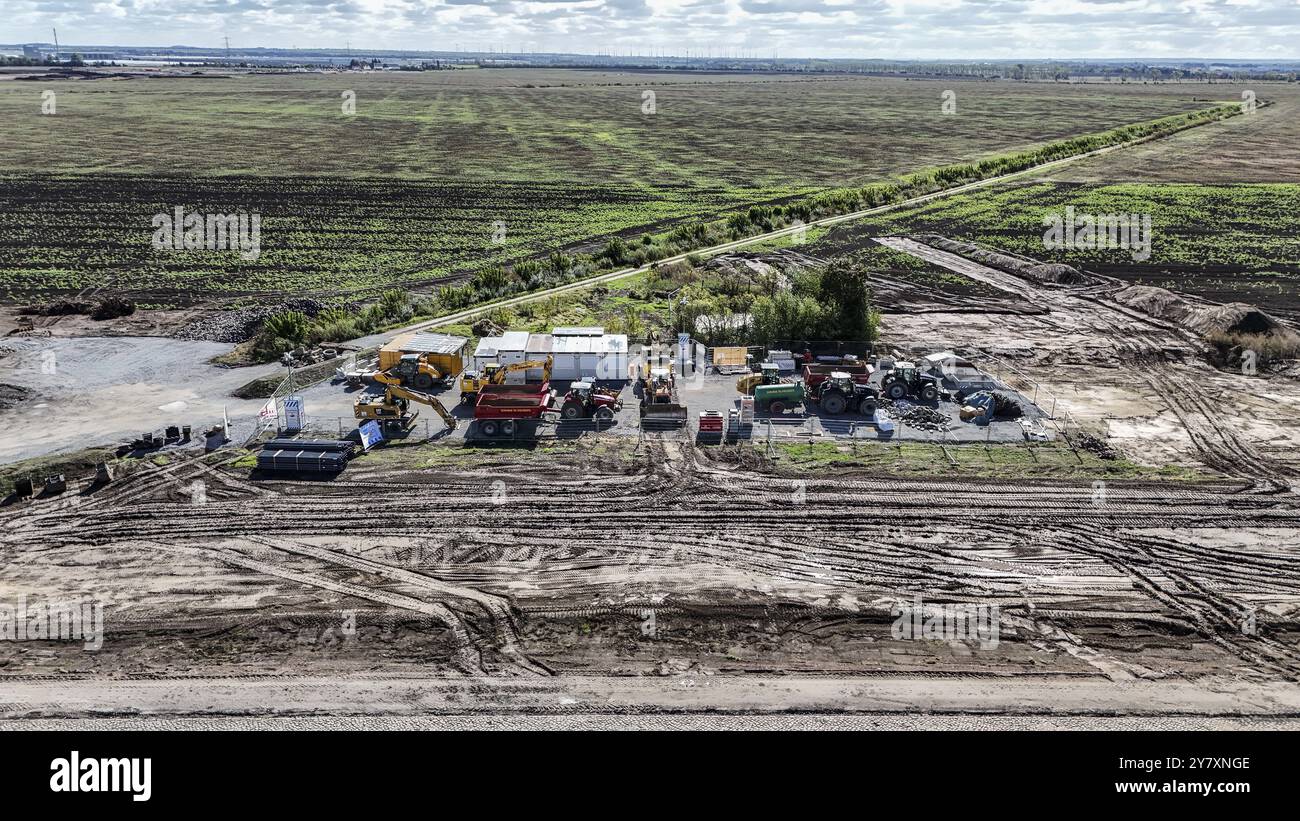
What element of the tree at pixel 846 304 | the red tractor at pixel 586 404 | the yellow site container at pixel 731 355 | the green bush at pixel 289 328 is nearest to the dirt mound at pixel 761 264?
the tree at pixel 846 304

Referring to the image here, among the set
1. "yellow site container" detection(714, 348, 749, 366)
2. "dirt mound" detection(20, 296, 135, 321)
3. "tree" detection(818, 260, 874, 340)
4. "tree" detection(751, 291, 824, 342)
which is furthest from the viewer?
"dirt mound" detection(20, 296, 135, 321)

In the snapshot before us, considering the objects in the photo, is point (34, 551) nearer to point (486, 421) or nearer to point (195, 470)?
point (195, 470)

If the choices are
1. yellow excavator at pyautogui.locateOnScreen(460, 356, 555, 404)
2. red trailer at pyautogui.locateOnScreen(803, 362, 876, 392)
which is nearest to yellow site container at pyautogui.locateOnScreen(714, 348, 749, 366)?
red trailer at pyautogui.locateOnScreen(803, 362, 876, 392)

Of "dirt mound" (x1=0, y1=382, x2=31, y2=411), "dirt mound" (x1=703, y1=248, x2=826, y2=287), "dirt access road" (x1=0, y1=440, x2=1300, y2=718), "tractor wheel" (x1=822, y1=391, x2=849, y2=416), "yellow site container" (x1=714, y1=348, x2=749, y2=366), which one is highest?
"dirt mound" (x1=703, y1=248, x2=826, y2=287)

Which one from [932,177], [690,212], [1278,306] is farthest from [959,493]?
[932,177]

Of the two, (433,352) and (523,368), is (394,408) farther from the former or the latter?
(523,368)

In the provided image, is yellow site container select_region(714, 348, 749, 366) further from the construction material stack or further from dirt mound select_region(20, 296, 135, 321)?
dirt mound select_region(20, 296, 135, 321)

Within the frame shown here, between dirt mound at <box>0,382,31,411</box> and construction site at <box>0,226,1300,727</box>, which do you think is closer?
construction site at <box>0,226,1300,727</box>
